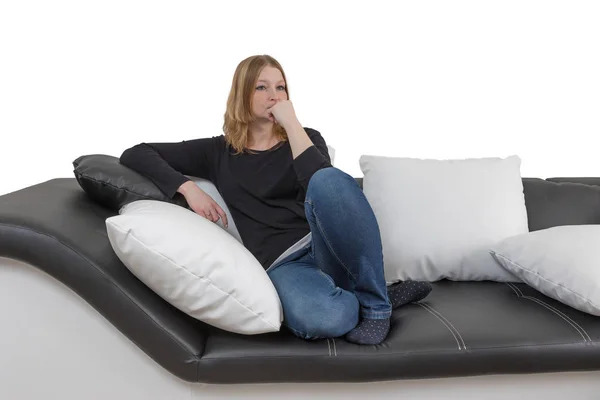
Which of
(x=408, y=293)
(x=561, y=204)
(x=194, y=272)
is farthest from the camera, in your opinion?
(x=561, y=204)

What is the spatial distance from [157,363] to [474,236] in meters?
1.32

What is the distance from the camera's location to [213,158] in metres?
2.46

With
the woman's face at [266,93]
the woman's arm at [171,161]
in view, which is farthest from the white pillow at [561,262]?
the woman's arm at [171,161]

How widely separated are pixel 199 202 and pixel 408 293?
83 cm

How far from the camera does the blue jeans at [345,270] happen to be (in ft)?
6.09

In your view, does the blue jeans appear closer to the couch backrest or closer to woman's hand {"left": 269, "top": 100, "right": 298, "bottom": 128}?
woman's hand {"left": 269, "top": 100, "right": 298, "bottom": 128}

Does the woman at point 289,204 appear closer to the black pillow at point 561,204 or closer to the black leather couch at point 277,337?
the black leather couch at point 277,337

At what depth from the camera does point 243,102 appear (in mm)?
2414

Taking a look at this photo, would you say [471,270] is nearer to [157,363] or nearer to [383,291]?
[383,291]

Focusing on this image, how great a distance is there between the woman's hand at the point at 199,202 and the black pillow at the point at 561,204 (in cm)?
138

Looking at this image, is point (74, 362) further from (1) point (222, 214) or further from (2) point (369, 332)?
(2) point (369, 332)

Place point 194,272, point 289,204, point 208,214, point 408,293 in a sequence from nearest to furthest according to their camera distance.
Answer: point 194,272, point 408,293, point 208,214, point 289,204

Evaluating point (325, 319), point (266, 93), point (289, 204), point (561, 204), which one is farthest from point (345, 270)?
point (561, 204)

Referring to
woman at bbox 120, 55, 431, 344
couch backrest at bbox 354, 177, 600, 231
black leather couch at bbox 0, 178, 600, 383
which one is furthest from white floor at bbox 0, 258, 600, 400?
couch backrest at bbox 354, 177, 600, 231
